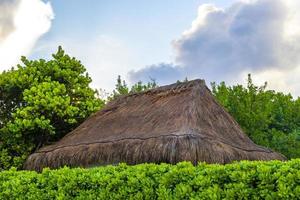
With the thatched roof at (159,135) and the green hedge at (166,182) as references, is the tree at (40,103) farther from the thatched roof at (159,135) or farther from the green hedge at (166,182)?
the green hedge at (166,182)

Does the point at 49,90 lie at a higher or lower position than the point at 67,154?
higher

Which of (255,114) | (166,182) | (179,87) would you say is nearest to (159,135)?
(179,87)

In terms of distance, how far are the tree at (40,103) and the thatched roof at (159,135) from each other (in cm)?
106

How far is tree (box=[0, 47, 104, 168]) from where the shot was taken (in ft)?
46.3

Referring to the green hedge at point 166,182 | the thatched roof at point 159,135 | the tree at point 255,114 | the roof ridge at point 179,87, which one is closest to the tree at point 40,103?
the thatched roof at point 159,135

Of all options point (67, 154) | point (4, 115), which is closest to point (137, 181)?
point (67, 154)

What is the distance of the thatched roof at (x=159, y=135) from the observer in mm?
9906

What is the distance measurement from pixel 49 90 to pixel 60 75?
97 cm

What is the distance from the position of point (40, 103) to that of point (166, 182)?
24.1ft

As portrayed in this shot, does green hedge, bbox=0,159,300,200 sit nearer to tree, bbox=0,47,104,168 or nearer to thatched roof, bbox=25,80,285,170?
thatched roof, bbox=25,80,285,170

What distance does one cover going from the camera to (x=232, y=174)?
6695 millimetres

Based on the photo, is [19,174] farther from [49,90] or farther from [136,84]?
[136,84]

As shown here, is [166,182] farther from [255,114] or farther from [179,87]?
[255,114]

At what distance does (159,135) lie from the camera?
10453mm
